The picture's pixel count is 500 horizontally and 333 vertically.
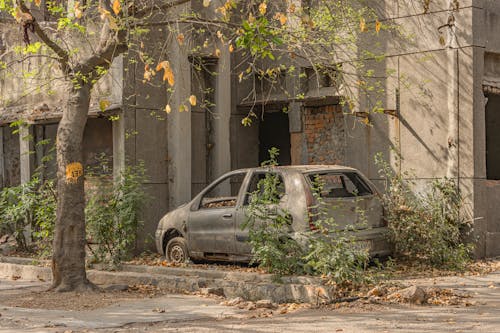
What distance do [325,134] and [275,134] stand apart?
2.65m

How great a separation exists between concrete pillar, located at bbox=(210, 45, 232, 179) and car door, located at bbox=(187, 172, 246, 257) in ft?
7.86

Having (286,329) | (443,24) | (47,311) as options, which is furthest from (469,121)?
(47,311)

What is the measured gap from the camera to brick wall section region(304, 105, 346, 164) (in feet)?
53.6

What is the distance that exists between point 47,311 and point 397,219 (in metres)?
6.04

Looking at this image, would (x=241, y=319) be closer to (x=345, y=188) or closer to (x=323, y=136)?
(x=345, y=188)

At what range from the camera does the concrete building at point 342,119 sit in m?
14.3

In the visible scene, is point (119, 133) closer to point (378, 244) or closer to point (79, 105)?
point (79, 105)

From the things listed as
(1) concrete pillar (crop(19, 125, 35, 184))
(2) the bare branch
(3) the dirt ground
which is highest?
(2) the bare branch

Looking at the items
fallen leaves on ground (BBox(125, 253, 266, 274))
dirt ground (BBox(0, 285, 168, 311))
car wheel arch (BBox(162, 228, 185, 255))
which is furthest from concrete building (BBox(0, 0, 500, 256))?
dirt ground (BBox(0, 285, 168, 311))

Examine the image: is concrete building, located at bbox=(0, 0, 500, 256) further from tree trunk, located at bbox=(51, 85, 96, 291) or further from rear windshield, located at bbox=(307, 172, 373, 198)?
tree trunk, located at bbox=(51, 85, 96, 291)

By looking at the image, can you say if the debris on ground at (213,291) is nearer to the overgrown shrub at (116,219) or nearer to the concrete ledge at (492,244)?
the overgrown shrub at (116,219)

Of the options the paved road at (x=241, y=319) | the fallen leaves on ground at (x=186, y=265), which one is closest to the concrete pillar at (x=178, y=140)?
the fallen leaves on ground at (x=186, y=265)

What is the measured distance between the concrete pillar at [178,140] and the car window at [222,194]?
0.56 metres

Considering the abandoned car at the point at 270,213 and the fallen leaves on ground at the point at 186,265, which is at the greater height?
the abandoned car at the point at 270,213
